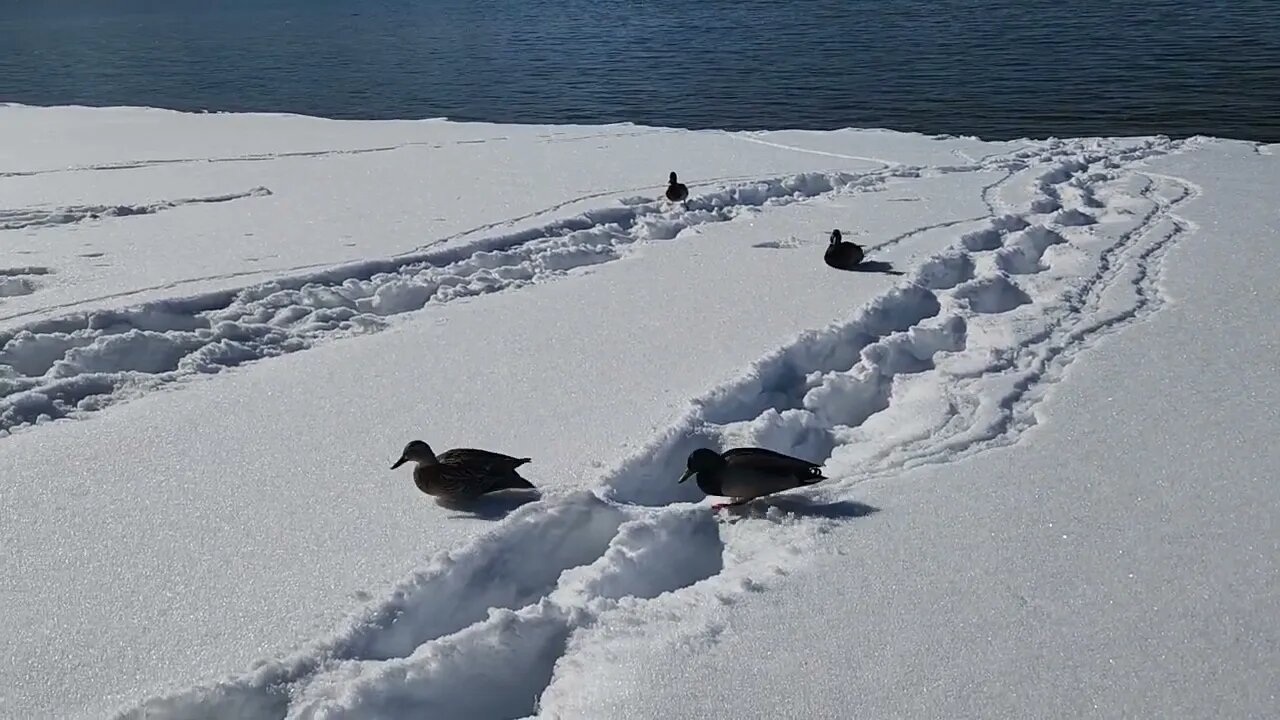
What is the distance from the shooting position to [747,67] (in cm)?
2088

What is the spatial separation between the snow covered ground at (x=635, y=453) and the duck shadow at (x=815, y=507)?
15mm

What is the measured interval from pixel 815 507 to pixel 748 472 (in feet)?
0.94

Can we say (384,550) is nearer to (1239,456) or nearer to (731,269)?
(1239,456)

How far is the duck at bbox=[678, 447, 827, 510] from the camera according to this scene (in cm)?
376

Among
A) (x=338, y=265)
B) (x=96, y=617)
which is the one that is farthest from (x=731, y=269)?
(x=96, y=617)

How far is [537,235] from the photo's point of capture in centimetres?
770

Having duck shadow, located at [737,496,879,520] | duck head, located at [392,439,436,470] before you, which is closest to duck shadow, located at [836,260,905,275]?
duck shadow, located at [737,496,879,520]

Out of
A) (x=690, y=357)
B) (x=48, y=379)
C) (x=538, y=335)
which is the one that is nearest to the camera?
(x=48, y=379)

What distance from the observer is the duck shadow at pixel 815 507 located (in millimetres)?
3820

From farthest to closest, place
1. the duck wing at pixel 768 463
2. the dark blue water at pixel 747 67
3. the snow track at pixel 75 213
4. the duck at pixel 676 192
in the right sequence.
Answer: the dark blue water at pixel 747 67 → the duck at pixel 676 192 → the snow track at pixel 75 213 → the duck wing at pixel 768 463

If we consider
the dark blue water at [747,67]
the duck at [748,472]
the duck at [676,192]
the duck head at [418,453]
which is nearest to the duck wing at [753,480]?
the duck at [748,472]

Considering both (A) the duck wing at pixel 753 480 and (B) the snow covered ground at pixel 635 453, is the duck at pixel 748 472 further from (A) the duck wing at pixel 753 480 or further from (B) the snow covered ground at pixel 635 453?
(B) the snow covered ground at pixel 635 453

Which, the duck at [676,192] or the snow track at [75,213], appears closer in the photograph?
the snow track at [75,213]

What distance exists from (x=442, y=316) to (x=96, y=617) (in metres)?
3.08
